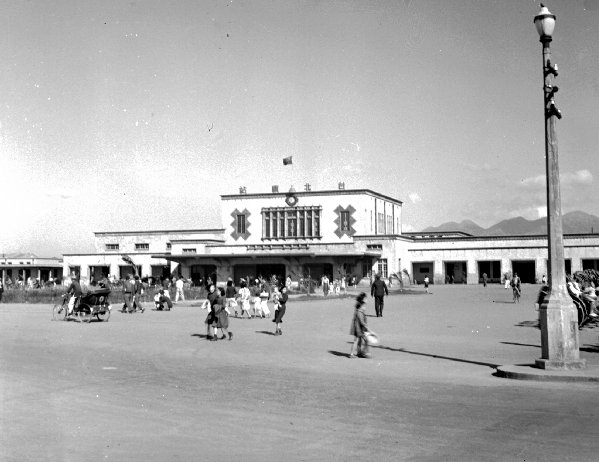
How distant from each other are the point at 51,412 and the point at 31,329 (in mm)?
13929

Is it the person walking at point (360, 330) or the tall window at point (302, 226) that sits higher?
the tall window at point (302, 226)

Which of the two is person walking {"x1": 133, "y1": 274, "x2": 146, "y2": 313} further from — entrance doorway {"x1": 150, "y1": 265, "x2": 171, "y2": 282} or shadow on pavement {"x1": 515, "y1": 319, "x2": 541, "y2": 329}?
entrance doorway {"x1": 150, "y1": 265, "x2": 171, "y2": 282}

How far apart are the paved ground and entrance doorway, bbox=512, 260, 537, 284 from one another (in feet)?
167

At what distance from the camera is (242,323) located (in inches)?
978

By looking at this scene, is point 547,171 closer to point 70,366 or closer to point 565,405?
point 565,405

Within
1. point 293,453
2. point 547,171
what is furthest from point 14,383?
point 547,171

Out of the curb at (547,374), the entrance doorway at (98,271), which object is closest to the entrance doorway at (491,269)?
the entrance doorway at (98,271)

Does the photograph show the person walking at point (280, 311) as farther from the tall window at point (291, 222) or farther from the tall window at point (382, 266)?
the tall window at point (291, 222)

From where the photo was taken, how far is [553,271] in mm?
12312

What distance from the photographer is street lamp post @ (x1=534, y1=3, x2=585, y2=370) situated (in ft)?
39.3

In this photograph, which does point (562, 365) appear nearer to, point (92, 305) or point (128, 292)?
point (92, 305)

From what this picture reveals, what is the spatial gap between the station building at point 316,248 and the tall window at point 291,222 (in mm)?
102

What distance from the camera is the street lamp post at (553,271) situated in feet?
39.3

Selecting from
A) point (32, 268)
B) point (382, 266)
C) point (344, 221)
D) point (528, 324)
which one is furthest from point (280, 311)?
point (32, 268)
